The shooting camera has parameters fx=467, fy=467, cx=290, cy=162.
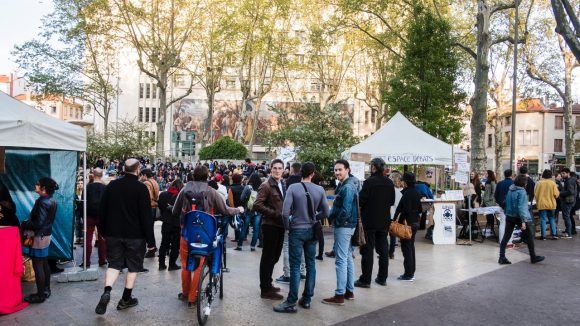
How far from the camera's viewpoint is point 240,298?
20.8 ft

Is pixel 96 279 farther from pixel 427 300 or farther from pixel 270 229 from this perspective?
pixel 427 300

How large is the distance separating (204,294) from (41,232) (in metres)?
2.33

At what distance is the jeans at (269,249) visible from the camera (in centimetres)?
626

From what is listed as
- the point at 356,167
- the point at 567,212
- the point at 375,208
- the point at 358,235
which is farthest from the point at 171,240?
the point at 567,212

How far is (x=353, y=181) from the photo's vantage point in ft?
20.4

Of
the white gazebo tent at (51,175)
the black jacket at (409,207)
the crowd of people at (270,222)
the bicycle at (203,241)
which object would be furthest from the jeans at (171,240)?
the black jacket at (409,207)

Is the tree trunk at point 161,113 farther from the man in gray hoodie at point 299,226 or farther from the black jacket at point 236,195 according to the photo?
the man in gray hoodie at point 299,226

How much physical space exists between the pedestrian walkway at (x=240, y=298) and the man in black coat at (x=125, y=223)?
52cm

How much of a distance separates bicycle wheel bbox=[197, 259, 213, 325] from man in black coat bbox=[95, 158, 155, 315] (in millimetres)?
736

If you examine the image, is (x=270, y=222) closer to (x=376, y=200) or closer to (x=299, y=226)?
(x=299, y=226)

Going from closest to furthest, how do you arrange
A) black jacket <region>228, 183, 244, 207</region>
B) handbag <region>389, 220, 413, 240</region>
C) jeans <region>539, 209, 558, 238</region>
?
handbag <region>389, 220, 413, 240</region>, black jacket <region>228, 183, 244, 207</region>, jeans <region>539, 209, 558, 238</region>

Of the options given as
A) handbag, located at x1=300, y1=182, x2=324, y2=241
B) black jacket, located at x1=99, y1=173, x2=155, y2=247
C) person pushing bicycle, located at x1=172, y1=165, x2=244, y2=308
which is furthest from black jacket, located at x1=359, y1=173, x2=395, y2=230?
black jacket, located at x1=99, y1=173, x2=155, y2=247

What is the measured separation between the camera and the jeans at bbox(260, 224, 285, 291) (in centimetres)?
626

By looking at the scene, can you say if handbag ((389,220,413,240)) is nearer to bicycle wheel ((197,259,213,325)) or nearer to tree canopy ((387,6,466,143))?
bicycle wheel ((197,259,213,325))
